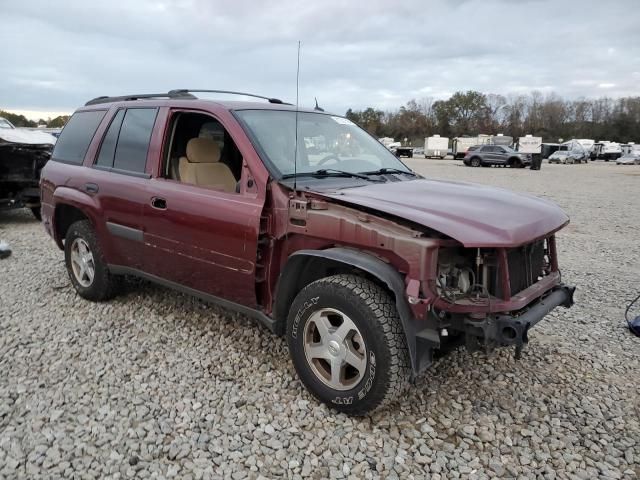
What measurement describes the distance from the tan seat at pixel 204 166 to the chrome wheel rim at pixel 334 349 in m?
1.40

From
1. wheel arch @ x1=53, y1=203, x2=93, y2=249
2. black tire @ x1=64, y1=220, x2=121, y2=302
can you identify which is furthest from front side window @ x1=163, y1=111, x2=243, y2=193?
wheel arch @ x1=53, y1=203, x2=93, y2=249

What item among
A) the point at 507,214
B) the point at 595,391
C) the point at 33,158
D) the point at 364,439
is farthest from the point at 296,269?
the point at 33,158

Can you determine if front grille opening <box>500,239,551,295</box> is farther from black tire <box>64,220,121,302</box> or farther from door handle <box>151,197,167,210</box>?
black tire <box>64,220,121,302</box>

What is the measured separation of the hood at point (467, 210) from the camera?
262 centimetres

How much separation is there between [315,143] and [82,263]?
2.61 meters

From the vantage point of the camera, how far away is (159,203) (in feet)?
12.5

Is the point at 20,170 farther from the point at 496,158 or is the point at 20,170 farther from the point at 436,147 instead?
the point at 436,147

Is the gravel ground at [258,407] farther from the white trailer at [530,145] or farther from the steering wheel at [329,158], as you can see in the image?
the white trailer at [530,145]

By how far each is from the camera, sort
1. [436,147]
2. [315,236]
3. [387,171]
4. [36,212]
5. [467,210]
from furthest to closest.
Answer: [436,147] → [36,212] → [387,171] → [315,236] → [467,210]

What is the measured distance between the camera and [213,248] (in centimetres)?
349

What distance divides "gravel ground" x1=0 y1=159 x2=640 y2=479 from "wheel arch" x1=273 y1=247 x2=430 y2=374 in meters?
0.49

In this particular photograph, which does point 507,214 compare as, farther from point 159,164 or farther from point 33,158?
point 33,158

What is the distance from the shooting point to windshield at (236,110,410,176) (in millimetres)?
3504

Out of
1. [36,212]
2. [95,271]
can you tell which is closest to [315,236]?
[95,271]
